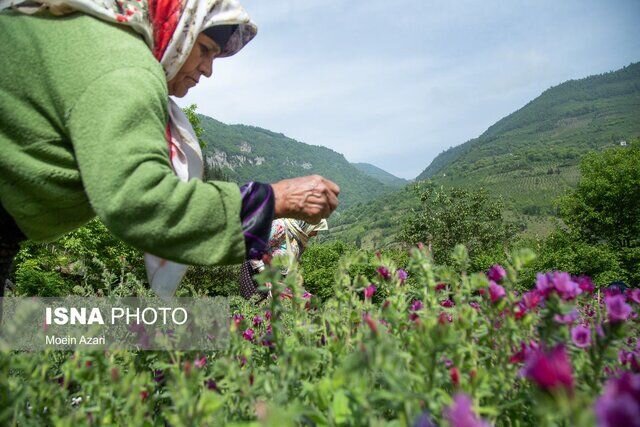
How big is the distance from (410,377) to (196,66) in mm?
1385

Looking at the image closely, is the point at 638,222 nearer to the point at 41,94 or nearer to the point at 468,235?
the point at 468,235

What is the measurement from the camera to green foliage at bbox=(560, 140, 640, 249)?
32.2 m

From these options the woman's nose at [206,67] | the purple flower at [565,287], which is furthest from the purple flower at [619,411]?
the woman's nose at [206,67]

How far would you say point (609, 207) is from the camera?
3256 cm

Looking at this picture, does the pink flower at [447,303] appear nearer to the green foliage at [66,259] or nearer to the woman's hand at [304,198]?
the woman's hand at [304,198]

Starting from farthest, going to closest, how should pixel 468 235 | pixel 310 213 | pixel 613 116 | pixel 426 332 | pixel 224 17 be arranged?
pixel 613 116, pixel 468 235, pixel 224 17, pixel 310 213, pixel 426 332

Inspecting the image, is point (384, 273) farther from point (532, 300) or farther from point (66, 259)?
point (66, 259)

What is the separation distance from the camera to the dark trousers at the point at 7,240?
4.89ft

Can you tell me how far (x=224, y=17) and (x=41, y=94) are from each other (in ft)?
2.40

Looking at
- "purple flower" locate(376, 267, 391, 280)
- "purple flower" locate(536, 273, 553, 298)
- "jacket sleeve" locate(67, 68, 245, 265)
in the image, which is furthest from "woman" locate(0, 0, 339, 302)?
"purple flower" locate(536, 273, 553, 298)

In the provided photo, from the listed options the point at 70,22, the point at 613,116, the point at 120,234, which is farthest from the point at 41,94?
the point at 613,116

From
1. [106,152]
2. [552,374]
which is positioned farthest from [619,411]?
[106,152]

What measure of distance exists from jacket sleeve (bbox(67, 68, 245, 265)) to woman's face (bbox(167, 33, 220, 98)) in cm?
56

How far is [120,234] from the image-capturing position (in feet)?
3.72
